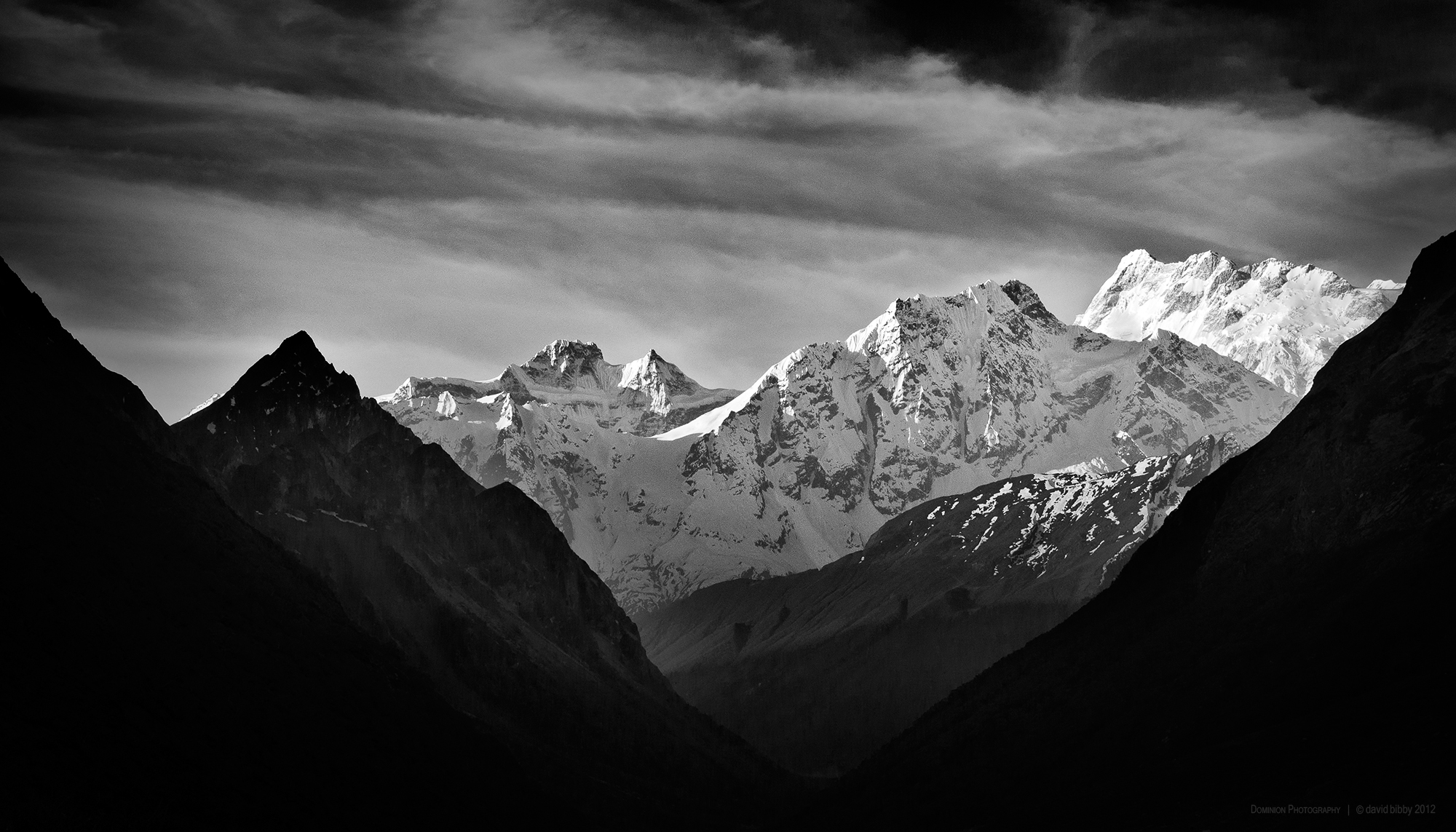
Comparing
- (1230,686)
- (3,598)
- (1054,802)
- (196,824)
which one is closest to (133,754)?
(196,824)

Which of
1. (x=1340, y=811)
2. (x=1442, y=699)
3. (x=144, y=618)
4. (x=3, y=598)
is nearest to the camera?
(x=1340, y=811)

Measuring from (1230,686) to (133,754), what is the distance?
10700 centimetres

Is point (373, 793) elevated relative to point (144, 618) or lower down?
lower down

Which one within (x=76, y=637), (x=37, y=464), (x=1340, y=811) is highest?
(x=37, y=464)

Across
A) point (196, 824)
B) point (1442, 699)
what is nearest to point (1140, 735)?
point (1442, 699)

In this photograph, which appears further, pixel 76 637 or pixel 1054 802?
pixel 1054 802

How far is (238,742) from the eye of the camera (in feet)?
598

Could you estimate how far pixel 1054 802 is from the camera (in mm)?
194500

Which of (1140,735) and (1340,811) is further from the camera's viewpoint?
(1140,735)

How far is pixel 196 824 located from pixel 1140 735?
317 ft

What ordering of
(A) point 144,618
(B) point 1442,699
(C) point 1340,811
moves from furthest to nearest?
(A) point 144,618 → (B) point 1442,699 → (C) point 1340,811

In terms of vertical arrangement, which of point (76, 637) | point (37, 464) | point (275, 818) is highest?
point (37, 464)

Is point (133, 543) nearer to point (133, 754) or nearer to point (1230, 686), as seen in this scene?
point (133, 754)

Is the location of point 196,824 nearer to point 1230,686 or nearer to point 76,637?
point 76,637
